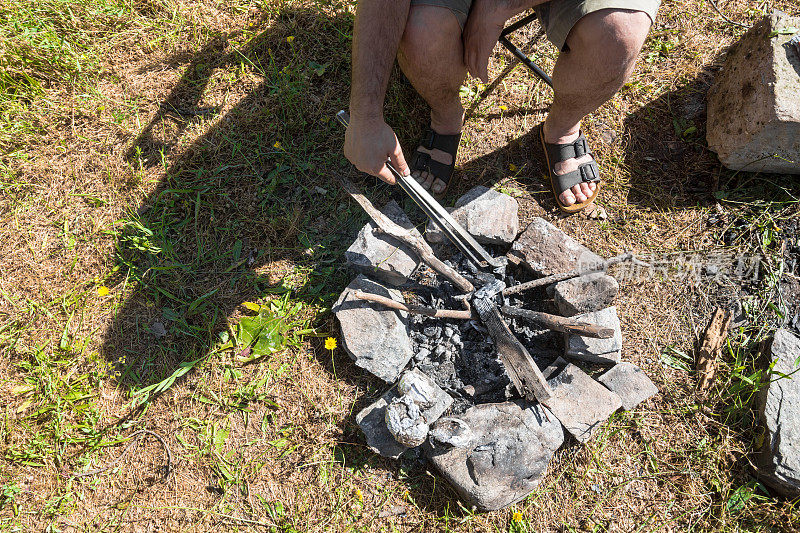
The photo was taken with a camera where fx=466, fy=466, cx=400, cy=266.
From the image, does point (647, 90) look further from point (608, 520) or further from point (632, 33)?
point (608, 520)

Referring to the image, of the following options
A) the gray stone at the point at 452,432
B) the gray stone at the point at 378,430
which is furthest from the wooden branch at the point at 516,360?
the gray stone at the point at 378,430

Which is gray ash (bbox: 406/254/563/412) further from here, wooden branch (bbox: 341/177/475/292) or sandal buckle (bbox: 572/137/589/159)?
sandal buckle (bbox: 572/137/589/159)

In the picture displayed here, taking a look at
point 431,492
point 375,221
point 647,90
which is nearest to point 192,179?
point 375,221

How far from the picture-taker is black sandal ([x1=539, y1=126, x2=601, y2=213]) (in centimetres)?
271

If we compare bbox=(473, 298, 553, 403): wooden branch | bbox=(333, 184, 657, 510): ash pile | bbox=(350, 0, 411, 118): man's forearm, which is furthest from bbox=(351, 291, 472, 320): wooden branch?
bbox=(350, 0, 411, 118): man's forearm

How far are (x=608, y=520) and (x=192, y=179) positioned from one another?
2947mm

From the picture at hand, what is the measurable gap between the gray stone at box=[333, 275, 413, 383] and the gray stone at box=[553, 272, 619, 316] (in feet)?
2.74

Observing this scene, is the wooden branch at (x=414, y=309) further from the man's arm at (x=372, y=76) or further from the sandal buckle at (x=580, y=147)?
the sandal buckle at (x=580, y=147)

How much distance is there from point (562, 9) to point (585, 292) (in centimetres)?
136

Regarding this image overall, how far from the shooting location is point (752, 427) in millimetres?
2336

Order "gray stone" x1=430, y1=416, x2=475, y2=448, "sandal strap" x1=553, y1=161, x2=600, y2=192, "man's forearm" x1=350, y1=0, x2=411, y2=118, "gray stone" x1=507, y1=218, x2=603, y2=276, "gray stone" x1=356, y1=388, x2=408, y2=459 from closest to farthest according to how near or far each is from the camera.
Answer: "man's forearm" x1=350, y1=0, x2=411, y2=118, "gray stone" x1=430, y1=416, x2=475, y2=448, "gray stone" x1=356, y1=388, x2=408, y2=459, "gray stone" x1=507, y1=218, x2=603, y2=276, "sandal strap" x1=553, y1=161, x2=600, y2=192

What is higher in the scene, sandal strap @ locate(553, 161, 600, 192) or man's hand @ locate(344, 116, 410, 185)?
man's hand @ locate(344, 116, 410, 185)

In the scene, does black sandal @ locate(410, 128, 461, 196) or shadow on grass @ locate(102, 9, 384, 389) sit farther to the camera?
black sandal @ locate(410, 128, 461, 196)

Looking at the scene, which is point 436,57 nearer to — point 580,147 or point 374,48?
point 374,48
